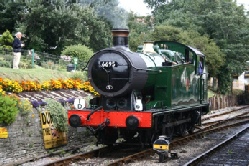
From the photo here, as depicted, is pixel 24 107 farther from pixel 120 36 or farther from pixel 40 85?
pixel 120 36

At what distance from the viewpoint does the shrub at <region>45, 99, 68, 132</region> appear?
1355cm

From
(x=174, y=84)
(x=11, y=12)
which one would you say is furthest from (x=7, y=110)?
(x=11, y=12)

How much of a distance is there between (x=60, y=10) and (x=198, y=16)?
16.2 m

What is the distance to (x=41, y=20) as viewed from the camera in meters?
33.3

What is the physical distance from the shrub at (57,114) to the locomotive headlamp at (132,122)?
7.64 feet

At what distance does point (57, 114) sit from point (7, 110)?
2.37m

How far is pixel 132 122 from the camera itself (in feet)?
40.4

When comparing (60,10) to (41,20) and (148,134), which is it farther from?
(148,134)

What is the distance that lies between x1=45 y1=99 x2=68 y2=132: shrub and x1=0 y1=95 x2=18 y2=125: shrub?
5.85 ft

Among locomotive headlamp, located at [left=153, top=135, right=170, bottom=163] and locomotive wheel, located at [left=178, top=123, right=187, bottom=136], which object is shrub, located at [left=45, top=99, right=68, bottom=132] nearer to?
locomotive headlamp, located at [left=153, top=135, right=170, bottom=163]

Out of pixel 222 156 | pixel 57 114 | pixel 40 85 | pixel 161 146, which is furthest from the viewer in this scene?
pixel 40 85

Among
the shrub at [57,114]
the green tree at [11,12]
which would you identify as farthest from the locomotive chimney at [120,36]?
the green tree at [11,12]

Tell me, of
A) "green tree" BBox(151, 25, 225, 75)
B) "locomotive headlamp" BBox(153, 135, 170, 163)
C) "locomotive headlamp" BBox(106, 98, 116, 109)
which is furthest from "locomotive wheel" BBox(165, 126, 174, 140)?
"green tree" BBox(151, 25, 225, 75)

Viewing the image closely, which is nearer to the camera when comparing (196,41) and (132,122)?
(132,122)
